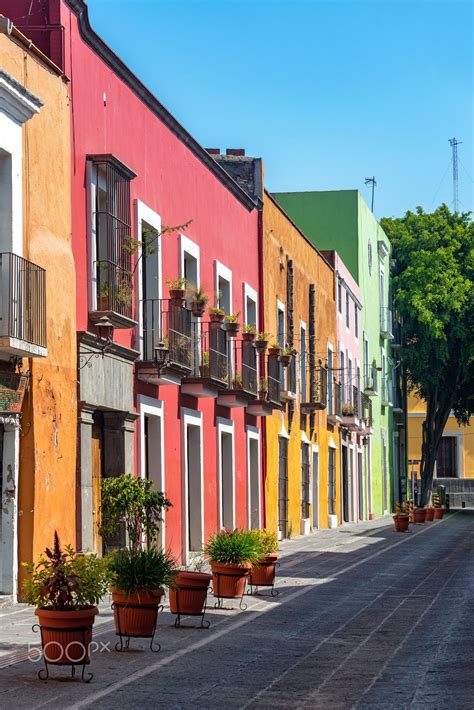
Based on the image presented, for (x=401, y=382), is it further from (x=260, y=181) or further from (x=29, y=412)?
(x=29, y=412)

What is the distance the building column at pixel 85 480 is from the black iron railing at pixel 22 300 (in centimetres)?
215

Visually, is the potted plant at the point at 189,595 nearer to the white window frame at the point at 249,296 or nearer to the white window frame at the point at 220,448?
the white window frame at the point at 220,448

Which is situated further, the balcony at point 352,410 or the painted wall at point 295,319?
the balcony at point 352,410

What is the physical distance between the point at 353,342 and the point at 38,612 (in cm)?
3612

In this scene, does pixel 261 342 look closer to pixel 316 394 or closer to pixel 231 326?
pixel 231 326


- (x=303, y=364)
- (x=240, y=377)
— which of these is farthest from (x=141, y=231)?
(x=303, y=364)

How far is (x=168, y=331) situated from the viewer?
66.6 feet

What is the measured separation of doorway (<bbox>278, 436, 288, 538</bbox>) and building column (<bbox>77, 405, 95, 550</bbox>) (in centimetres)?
1393

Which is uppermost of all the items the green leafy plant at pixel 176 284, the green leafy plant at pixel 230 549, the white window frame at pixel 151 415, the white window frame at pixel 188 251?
the white window frame at pixel 188 251

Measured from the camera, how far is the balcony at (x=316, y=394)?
113 ft

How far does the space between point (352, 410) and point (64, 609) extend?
105ft

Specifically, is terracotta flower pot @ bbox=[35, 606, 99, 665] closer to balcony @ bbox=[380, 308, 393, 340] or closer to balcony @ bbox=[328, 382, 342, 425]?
balcony @ bbox=[328, 382, 342, 425]

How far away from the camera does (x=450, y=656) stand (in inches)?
458

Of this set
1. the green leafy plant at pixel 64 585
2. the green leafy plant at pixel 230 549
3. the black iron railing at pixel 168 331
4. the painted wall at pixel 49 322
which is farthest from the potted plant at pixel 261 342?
the green leafy plant at pixel 64 585
